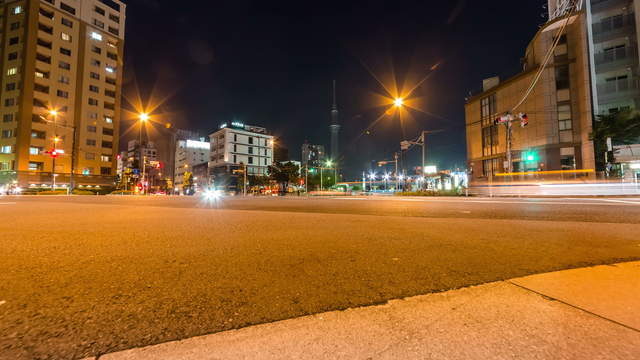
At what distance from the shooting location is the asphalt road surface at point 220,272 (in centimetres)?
172

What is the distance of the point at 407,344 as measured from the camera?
155 cm

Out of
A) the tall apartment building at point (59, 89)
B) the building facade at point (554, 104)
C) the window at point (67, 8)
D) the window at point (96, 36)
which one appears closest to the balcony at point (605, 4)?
the building facade at point (554, 104)

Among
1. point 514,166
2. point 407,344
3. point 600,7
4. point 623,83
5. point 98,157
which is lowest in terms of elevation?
point 407,344

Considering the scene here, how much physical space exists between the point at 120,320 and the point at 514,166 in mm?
44765

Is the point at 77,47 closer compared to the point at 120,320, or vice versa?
the point at 120,320

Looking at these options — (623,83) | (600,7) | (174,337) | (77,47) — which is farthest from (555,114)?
(77,47)

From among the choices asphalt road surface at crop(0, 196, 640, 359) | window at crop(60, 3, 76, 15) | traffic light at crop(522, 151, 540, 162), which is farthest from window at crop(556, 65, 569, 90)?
window at crop(60, 3, 76, 15)

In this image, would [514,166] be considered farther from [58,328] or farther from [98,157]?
[98,157]

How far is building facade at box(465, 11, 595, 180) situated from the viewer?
30594 millimetres

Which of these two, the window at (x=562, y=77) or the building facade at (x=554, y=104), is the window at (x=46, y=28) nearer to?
the building facade at (x=554, y=104)

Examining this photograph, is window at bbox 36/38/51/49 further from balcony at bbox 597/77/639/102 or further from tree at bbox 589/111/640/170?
balcony at bbox 597/77/639/102

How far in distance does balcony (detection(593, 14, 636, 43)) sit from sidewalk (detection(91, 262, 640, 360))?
143 ft

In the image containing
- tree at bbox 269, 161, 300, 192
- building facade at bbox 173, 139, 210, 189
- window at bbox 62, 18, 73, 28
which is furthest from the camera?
building facade at bbox 173, 139, 210, 189

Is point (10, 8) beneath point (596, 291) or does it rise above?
above
